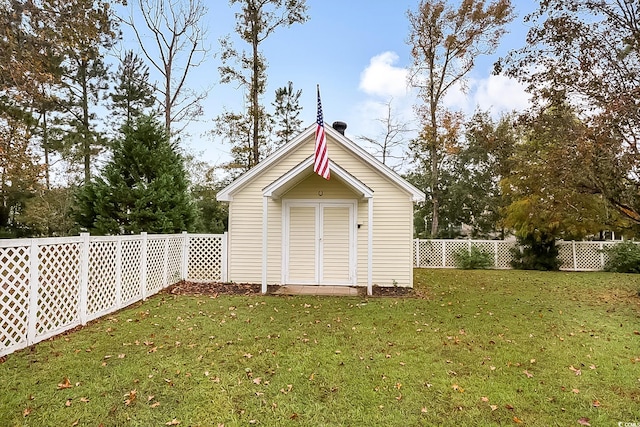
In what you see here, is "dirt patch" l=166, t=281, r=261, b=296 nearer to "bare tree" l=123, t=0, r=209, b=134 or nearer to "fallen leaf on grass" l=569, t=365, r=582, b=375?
"fallen leaf on grass" l=569, t=365, r=582, b=375

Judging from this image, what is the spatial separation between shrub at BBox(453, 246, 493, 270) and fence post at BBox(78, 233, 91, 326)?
542 inches

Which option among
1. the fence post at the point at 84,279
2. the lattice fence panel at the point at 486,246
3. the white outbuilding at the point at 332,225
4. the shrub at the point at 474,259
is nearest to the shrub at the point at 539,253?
the lattice fence panel at the point at 486,246

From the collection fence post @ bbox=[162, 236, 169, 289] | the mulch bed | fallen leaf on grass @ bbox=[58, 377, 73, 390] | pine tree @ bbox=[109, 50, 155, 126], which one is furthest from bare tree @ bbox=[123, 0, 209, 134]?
fallen leaf on grass @ bbox=[58, 377, 73, 390]

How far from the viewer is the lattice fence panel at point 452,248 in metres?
15.5

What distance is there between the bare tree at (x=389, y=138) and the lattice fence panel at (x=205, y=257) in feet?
44.8

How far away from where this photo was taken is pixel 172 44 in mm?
17438

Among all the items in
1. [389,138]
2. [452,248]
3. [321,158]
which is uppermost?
[389,138]

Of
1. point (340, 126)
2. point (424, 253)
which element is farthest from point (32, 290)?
point (424, 253)

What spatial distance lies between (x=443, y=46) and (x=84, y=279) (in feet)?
62.1

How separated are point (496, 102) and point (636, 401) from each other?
20.5m

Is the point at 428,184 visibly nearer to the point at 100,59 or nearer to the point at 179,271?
the point at 179,271

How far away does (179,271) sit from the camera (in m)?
9.57

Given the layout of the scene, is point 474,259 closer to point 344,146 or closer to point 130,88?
point 344,146

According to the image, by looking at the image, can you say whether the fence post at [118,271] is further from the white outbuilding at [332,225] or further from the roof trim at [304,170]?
the white outbuilding at [332,225]
